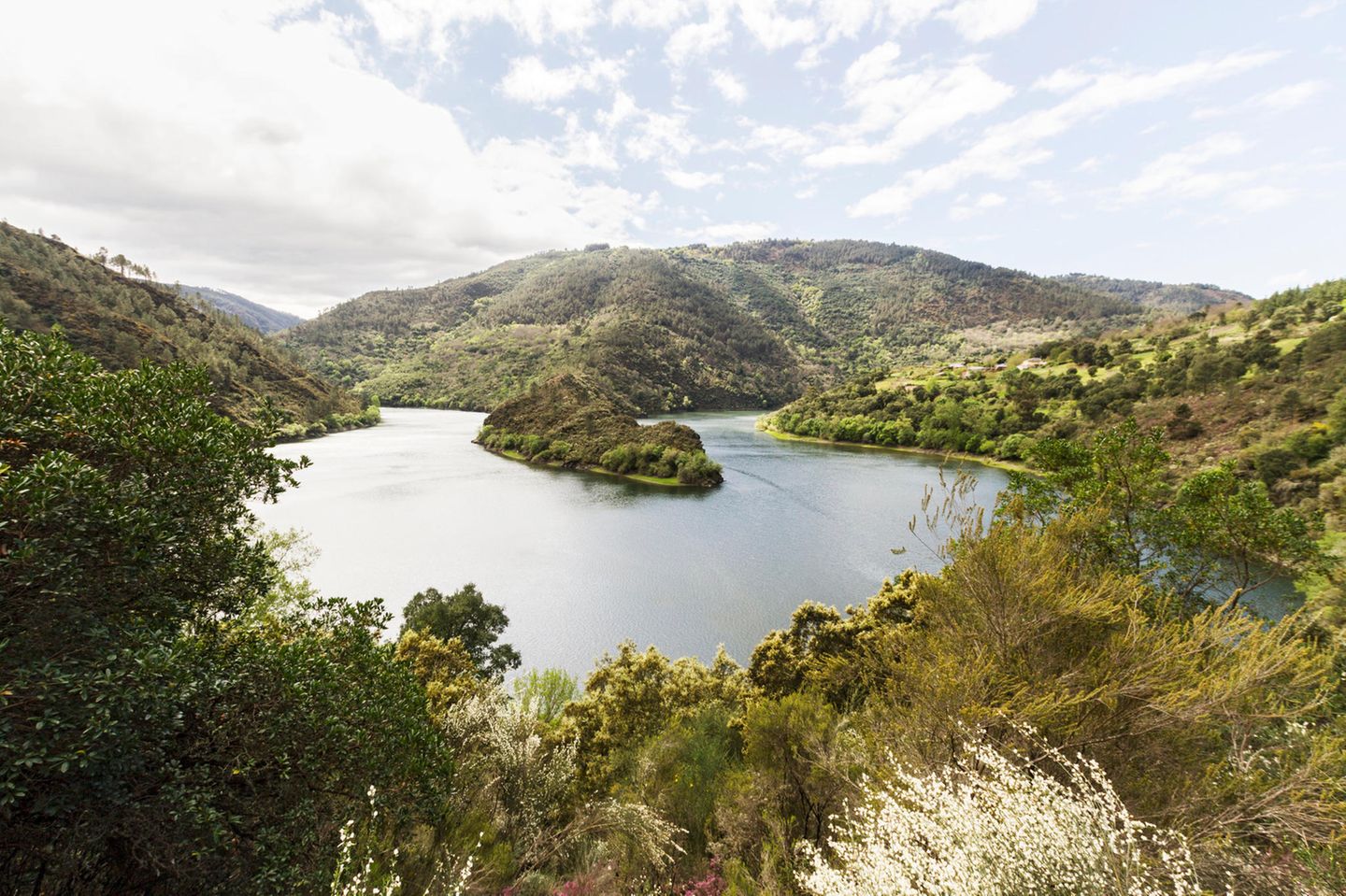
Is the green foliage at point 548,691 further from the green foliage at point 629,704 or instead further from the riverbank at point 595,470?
the riverbank at point 595,470

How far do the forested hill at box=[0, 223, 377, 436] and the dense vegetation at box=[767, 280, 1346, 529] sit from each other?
103705 millimetres

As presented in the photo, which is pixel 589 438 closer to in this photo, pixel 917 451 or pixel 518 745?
pixel 917 451

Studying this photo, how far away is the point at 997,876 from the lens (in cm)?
590

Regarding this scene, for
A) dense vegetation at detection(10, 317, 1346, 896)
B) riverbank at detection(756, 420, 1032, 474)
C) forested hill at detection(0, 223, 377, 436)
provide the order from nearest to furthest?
dense vegetation at detection(10, 317, 1346, 896) < riverbank at detection(756, 420, 1032, 474) < forested hill at detection(0, 223, 377, 436)

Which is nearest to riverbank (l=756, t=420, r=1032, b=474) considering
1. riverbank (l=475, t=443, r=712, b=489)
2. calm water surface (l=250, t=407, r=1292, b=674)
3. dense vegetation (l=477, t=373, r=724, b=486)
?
calm water surface (l=250, t=407, r=1292, b=674)

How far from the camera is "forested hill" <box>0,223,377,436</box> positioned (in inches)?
3095

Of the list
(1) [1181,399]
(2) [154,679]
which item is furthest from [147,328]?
(1) [1181,399]

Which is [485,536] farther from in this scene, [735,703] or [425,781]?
[425,781]

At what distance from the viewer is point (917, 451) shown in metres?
92.8

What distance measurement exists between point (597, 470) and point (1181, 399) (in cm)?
8172

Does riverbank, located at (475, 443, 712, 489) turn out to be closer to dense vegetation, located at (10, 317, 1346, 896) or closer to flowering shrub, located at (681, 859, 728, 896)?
dense vegetation, located at (10, 317, 1346, 896)

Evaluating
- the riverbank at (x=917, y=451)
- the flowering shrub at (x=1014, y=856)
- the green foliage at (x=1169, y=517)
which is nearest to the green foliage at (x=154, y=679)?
the flowering shrub at (x=1014, y=856)

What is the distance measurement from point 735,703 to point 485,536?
31.9 meters

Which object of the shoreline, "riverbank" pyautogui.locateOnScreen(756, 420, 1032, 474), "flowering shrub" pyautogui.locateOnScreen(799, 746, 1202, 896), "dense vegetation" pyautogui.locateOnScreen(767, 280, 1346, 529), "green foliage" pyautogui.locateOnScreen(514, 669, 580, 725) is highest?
"dense vegetation" pyautogui.locateOnScreen(767, 280, 1346, 529)
